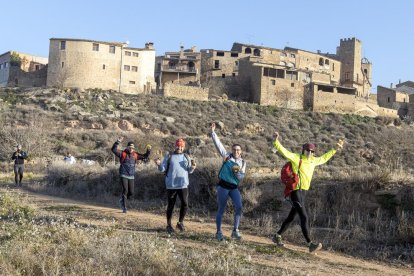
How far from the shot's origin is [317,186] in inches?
484

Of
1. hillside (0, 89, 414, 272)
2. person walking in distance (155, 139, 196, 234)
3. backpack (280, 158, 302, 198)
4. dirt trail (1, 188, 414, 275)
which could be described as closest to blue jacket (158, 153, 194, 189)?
person walking in distance (155, 139, 196, 234)

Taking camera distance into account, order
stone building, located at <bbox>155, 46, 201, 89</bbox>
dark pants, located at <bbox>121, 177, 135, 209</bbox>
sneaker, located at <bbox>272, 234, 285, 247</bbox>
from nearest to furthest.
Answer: sneaker, located at <bbox>272, 234, 285, 247</bbox> → dark pants, located at <bbox>121, 177, 135, 209</bbox> → stone building, located at <bbox>155, 46, 201, 89</bbox>

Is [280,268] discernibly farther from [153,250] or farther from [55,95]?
[55,95]

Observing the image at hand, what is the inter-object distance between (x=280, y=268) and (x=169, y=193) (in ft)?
12.2

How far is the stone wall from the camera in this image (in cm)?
6544

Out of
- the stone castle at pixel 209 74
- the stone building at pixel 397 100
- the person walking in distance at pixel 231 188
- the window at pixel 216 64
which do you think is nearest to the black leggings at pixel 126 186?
the person walking in distance at pixel 231 188

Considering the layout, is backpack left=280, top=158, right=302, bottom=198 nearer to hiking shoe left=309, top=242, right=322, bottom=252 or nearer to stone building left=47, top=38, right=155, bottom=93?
hiking shoe left=309, top=242, right=322, bottom=252

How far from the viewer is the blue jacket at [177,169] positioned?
→ 1012 cm

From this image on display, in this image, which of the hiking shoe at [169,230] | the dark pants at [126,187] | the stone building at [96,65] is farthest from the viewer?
the stone building at [96,65]

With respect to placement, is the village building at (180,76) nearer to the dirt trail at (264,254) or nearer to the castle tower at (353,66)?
the castle tower at (353,66)

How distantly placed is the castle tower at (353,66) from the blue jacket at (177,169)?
7615 centimetres

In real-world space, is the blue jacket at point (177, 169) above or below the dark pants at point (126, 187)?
above

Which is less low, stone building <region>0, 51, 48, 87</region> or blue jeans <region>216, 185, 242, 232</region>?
stone building <region>0, 51, 48, 87</region>

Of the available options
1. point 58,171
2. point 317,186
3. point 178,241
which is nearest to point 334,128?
point 58,171
